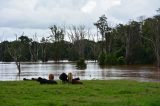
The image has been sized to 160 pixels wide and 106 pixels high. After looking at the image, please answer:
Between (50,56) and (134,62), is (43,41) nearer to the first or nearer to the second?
(50,56)

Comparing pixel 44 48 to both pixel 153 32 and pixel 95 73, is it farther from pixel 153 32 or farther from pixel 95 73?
pixel 95 73

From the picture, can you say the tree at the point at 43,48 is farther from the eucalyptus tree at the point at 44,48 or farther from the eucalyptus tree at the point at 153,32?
the eucalyptus tree at the point at 153,32

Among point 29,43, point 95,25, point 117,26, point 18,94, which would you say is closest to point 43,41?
point 29,43

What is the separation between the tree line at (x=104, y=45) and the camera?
337ft

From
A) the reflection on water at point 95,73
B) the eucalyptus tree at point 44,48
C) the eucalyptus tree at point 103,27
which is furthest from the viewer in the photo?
the eucalyptus tree at point 44,48

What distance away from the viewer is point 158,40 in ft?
326

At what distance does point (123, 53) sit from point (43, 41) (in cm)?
5484

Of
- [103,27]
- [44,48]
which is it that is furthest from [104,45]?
[44,48]

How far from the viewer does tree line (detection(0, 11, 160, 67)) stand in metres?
103

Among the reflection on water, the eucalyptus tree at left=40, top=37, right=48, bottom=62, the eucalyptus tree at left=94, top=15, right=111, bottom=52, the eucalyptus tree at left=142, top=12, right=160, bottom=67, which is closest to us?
the reflection on water

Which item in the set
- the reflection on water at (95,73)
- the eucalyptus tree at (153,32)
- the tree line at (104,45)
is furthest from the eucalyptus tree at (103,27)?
the reflection on water at (95,73)

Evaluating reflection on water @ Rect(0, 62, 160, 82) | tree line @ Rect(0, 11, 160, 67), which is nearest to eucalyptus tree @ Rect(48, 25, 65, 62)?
tree line @ Rect(0, 11, 160, 67)

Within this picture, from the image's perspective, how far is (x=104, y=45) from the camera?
128 meters

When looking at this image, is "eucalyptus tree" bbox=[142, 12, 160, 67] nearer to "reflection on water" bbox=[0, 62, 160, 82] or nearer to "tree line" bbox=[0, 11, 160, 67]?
"tree line" bbox=[0, 11, 160, 67]
